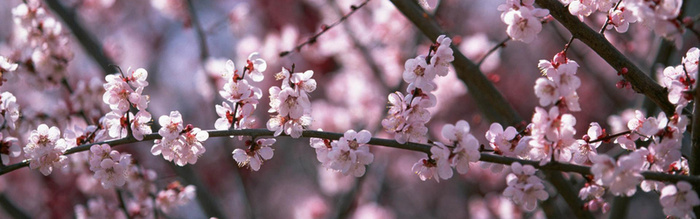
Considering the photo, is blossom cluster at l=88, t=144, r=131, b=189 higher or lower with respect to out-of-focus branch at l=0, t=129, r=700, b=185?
higher

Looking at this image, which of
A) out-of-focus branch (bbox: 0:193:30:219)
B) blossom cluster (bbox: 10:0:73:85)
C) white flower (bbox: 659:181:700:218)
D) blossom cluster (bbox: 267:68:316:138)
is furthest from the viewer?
out-of-focus branch (bbox: 0:193:30:219)

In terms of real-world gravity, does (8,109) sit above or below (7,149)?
above

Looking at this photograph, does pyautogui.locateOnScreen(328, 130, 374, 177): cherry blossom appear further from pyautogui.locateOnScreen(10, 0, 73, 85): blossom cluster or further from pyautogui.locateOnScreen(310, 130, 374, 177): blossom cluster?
pyautogui.locateOnScreen(10, 0, 73, 85): blossom cluster

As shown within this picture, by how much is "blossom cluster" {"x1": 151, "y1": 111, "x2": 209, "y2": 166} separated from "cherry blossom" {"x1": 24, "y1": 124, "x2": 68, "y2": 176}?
30 cm

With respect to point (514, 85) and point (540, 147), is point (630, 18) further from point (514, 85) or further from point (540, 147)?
point (514, 85)

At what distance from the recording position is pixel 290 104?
1.59 m

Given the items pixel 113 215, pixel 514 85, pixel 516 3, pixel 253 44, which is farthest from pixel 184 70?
pixel 516 3

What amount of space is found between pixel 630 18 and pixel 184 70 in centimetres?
728

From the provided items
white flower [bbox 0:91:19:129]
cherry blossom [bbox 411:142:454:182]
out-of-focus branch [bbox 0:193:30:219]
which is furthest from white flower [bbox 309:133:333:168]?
out-of-focus branch [bbox 0:193:30:219]

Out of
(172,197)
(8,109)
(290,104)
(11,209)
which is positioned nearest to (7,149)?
(8,109)

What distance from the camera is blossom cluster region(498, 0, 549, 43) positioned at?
1.57 meters

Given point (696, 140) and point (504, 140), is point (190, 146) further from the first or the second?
point (696, 140)

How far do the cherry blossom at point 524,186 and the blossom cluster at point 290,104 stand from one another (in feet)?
1.99

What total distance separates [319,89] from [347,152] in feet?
20.9
